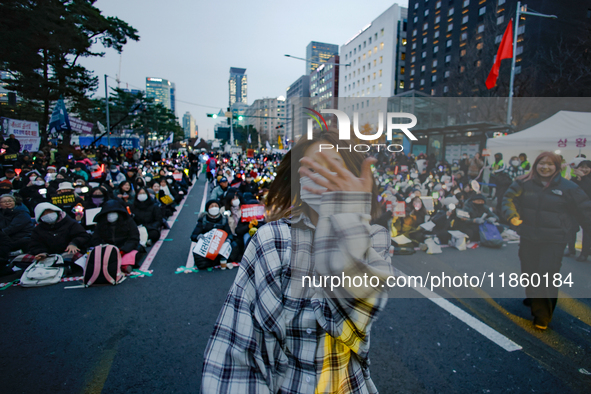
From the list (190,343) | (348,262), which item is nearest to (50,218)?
(190,343)

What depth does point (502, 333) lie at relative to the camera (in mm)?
3736

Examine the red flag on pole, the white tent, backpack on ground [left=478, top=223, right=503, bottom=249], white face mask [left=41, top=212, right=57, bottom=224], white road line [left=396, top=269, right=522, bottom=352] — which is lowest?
white road line [left=396, top=269, right=522, bottom=352]

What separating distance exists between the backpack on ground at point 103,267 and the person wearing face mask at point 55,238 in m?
0.87

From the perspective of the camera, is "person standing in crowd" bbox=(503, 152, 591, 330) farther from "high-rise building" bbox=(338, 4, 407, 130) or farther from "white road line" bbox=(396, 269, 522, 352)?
"high-rise building" bbox=(338, 4, 407, 130)

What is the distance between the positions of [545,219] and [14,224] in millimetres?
9685

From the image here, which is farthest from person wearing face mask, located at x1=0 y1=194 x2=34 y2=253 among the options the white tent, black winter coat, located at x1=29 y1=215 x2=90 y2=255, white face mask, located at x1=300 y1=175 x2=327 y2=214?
the white tent

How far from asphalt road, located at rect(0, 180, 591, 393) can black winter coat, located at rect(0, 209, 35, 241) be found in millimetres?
2145

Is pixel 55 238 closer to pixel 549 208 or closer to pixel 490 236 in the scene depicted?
pixel 549 208

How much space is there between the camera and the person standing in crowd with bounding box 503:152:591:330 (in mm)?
3635

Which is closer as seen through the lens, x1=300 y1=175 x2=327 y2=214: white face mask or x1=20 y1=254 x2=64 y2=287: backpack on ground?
x1=300 y1=175 x2=327 y2=214: white face mask

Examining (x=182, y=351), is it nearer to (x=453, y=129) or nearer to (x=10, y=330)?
(x=10, y=330)

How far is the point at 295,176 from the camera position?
124 cm

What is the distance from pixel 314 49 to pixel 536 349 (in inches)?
8004

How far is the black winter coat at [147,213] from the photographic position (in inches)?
315
